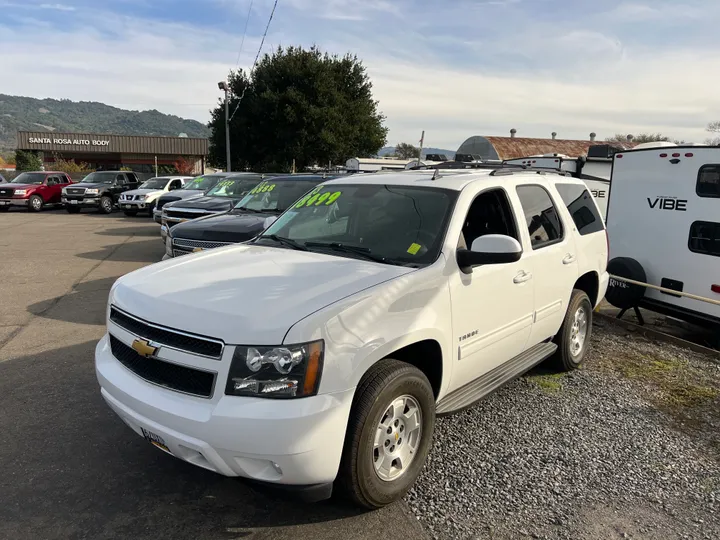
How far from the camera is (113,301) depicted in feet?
10.5

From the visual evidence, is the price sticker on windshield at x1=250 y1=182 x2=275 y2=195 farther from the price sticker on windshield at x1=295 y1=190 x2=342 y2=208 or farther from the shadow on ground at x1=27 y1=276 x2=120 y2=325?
the price sticker on windshield at x1=295 y1=190 x2=342 y2=208

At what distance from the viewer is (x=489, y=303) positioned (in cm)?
361

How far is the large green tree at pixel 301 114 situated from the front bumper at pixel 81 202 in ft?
32.1

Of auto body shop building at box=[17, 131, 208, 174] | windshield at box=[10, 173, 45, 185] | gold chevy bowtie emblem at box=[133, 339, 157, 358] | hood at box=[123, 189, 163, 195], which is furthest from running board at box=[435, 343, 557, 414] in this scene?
auto body shop building at box=[17, 131, 208, 174]

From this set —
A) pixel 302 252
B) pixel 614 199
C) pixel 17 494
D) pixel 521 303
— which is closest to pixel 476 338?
pixel 521 303

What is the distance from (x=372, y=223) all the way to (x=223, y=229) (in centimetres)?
441

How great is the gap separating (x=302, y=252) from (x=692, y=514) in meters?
2.84

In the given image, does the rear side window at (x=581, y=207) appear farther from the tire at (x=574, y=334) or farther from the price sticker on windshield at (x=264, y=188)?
the price sticker on windshield at (x=264, y=188)

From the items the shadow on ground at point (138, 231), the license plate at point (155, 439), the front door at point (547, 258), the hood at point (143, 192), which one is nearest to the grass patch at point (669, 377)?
the front door at point (547, 258)

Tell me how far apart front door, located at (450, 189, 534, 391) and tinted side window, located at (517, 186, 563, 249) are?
10.3 inches

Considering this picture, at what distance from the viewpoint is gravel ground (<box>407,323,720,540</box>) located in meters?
2.92

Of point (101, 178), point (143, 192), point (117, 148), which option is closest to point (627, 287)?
point (143, 192)

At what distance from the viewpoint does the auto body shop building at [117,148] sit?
55.7 meters

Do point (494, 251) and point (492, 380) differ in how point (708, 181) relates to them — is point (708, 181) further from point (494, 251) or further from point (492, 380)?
point (494, 251)
